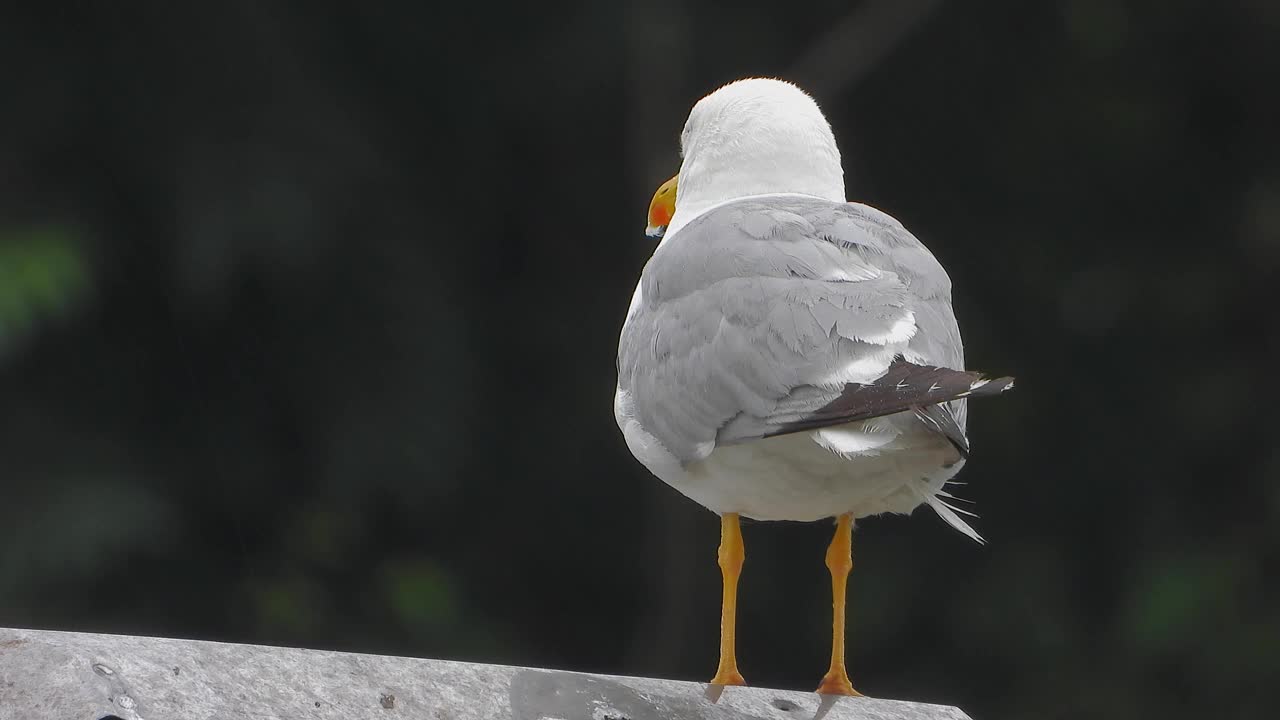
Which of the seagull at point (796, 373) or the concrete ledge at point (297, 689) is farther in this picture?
the seagull at point (796, 373)

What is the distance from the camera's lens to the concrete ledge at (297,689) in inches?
70.5

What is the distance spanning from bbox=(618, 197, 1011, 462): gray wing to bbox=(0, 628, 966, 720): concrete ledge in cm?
34

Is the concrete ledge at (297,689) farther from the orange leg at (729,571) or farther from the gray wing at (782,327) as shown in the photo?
the gray wing at (782,327)

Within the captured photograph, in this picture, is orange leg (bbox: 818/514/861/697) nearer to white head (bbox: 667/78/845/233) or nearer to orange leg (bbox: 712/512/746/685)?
orange leg (bbox: 712/512/746/685)

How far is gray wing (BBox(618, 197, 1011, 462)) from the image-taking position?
1.98 m

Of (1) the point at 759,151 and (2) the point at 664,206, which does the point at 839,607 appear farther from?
(2) the point at 664,206

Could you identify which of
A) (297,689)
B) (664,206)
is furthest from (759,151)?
(297,689)

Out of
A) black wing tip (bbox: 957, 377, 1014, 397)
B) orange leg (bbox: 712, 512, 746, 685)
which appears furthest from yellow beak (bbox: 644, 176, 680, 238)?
black wing tip (bbox: 957, 377, 1014, 397)

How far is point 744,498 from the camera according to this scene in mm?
2252

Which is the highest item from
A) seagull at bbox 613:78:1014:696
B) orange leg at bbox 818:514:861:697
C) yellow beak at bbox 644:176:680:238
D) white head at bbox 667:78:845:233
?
white head at bbox 667:78:845:233

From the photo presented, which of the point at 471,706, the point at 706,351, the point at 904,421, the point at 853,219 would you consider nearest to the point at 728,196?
the point at 853,219

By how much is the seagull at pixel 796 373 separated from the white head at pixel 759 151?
0.13 meters

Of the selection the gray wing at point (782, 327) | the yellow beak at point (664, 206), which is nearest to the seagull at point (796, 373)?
the gray wing at point (782, 327)

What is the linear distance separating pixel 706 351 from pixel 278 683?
2.27 ft
